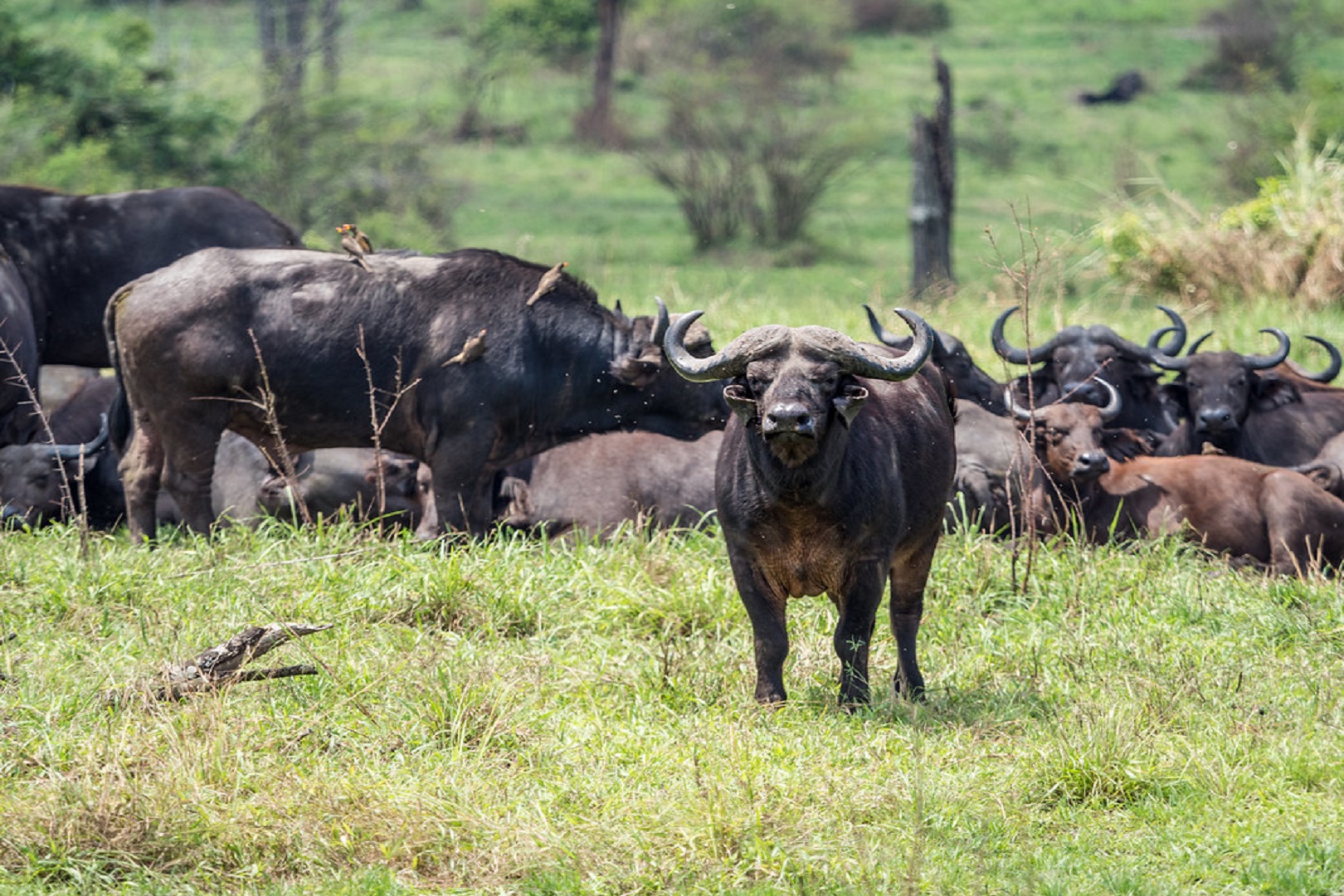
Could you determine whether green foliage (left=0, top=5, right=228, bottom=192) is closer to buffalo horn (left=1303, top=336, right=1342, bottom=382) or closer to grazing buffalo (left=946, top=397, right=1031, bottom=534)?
grazing buffalo (left=946, top=397, right=1031, bottom=534)

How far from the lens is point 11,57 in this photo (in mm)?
21469

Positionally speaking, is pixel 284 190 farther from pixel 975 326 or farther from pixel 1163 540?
pixel 1163 540

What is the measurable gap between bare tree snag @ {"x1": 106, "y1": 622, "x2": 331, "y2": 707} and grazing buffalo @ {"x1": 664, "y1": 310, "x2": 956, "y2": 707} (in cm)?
163

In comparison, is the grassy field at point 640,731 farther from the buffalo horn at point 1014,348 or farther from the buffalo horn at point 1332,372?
the buffalo horn at point 1332,372

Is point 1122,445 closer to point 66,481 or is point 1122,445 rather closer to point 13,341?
point 66,481

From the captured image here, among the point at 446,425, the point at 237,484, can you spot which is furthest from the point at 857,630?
the point at 237,484

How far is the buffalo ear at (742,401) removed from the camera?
5.81 meters

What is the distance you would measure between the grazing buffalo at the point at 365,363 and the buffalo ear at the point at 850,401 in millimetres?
2683

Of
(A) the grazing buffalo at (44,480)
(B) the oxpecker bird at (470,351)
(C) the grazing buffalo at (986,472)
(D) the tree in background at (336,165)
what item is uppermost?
(B) the oxpecker bird at (470,351)

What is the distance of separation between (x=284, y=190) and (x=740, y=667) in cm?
1882

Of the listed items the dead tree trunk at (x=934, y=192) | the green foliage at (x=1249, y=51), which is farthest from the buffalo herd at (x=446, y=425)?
the green foliage at (x=1249, y=51)

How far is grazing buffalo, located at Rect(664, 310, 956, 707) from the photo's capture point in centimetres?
580

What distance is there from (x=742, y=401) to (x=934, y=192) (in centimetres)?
1279

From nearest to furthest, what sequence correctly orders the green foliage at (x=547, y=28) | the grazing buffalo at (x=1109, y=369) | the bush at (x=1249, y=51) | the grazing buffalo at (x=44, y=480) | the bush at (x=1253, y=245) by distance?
the grazing buffalo at (x=44, y=480), the grazing buffalo at (x=1109, y=369), the bush at (x=1253, y=245), the bush at (x=1249, y=51), the green foliage at (x=547, y=28)
